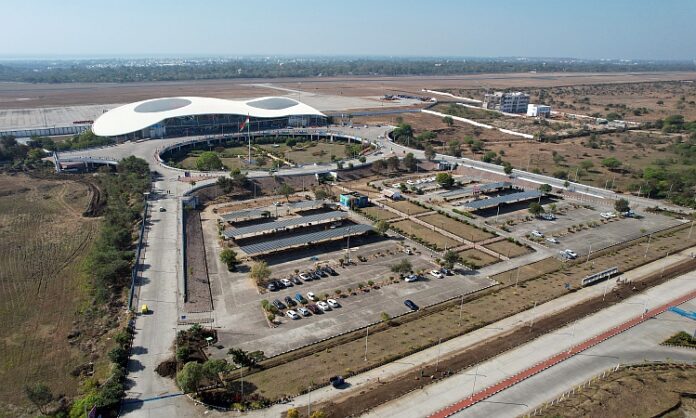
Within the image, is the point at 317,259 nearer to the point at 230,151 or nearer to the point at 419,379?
the point at 419,379

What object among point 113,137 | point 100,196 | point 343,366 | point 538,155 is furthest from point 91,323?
point 538,155

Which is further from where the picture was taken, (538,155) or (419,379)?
(538,155)

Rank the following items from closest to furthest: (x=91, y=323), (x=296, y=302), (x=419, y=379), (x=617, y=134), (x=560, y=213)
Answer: (x=419, y=379) < (x=91, y=323) < (x=296, y=302) < (x=560, y=213) < (x=617, y=134)

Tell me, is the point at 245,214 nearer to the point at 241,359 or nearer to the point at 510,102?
the point at 241,359

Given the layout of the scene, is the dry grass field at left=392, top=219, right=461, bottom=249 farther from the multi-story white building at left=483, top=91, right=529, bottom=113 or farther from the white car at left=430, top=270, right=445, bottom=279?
the multi-story white building at left=483, top=91, right=529, bottom=113

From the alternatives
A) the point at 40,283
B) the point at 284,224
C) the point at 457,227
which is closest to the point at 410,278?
the point at 457,227

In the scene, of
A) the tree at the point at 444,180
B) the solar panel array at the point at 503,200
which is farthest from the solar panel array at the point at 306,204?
the tree at the point at 444,180

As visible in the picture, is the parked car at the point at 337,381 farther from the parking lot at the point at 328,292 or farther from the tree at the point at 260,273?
the tree at the point at 260,273
